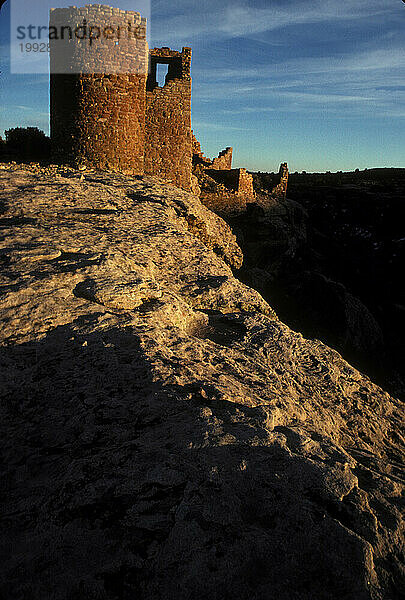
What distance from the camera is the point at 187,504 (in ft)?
3.78

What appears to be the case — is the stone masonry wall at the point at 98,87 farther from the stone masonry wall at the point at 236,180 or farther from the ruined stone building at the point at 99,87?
the stone masonry wall at the point at 236,180

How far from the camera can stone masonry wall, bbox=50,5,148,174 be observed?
8508mm

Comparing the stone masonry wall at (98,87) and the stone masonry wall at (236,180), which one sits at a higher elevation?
the stone masonry wall at (98,87)

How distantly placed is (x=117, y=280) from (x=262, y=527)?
2.03 metres

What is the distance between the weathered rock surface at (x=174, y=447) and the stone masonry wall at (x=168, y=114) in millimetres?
7686

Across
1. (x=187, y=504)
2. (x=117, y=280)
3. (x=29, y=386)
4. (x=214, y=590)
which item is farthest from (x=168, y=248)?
(x=214, y=590)

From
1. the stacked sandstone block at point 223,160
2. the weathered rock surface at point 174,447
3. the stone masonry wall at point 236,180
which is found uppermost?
the stacked sandstone block at point 223,160

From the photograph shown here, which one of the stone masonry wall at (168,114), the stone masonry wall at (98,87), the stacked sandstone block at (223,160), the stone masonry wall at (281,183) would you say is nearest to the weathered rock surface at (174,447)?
the stone masonry wall at (98,87)

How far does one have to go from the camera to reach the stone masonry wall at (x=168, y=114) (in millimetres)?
10188

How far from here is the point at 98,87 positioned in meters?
8.71

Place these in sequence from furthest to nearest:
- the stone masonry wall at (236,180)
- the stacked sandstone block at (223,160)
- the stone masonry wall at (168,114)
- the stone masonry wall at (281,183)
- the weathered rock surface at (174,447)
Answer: the stone masonry wall at (281,183) < the stacked sandstone block at (223,160) < the stone masonry wall at (236,180) < the stone masonry wall at (168,114) < the weathered rock surface at (174,447)

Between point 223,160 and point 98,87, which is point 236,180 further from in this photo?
point 98,87

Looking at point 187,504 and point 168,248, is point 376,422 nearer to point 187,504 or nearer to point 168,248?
point 187,504

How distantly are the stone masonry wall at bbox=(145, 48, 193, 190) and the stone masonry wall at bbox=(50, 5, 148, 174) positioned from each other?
0.96m
